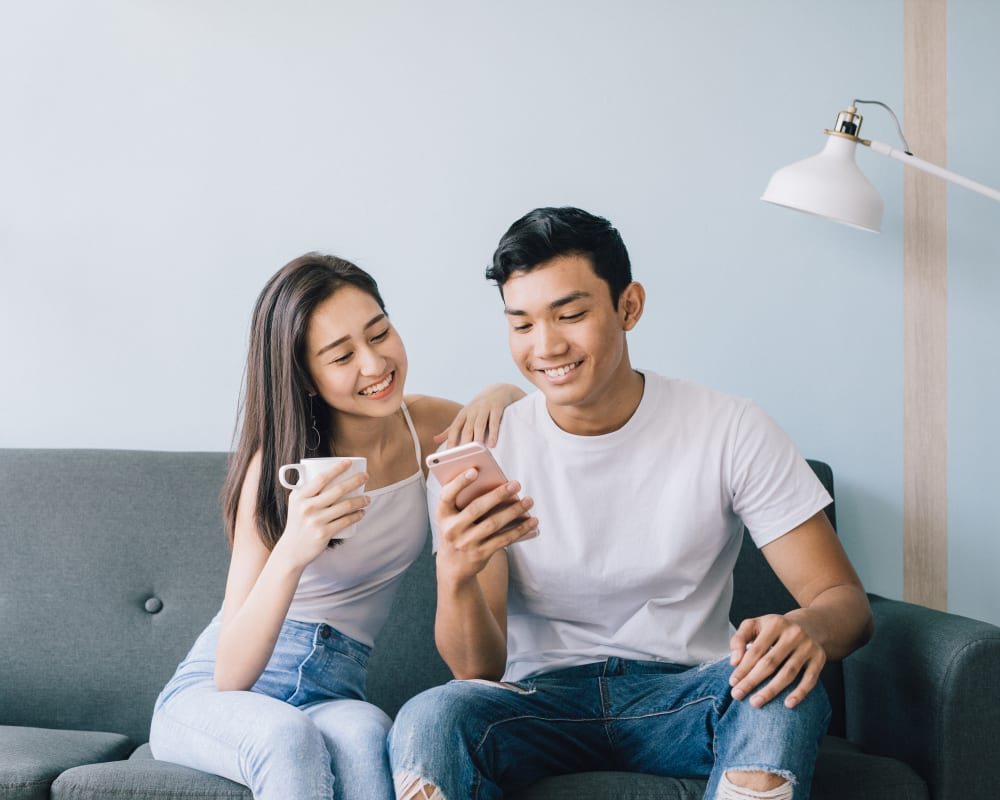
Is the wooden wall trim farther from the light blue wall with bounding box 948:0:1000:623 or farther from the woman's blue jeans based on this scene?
the woman's blue jeans

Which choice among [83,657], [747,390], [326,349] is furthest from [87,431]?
[747,390]

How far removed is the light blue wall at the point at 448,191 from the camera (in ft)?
7.32

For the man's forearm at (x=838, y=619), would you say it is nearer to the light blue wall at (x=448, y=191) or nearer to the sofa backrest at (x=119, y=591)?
the sofa backrest at (x=119, y=591)

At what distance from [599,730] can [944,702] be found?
51cm

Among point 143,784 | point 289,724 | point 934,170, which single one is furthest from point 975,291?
point 143,784

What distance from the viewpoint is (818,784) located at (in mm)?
1456

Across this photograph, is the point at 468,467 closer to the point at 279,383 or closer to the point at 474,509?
the point at 474,509

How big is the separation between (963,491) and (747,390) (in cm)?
52

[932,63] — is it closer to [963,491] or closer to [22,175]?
[963,491]

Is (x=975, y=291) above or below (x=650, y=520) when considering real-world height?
above

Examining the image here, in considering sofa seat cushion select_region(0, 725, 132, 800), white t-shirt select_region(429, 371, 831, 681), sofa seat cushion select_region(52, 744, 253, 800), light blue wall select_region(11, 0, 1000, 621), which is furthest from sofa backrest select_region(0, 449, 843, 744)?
sofa seat cushion select_region(52, 744, 253, 800)

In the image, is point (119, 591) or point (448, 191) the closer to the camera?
point (119, 591)

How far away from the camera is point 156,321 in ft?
7.59

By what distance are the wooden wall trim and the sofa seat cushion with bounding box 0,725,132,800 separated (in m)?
1.68
